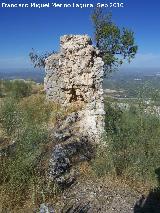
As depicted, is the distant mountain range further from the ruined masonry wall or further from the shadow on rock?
the shadow on rock

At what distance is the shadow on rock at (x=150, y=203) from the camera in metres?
9.80

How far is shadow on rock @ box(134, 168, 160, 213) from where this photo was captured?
9798mm

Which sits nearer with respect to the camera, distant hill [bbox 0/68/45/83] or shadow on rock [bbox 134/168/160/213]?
shadow on rock [bbox 134/168/160/213]

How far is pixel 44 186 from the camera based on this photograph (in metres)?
10.0

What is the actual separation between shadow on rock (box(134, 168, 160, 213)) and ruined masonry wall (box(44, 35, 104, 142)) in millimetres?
4257

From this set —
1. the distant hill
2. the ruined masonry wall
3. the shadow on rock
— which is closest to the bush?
the ruined masonry wall

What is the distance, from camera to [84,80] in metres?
15.8

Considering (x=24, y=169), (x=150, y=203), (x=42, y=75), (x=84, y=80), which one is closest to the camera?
(x=24, y=169)

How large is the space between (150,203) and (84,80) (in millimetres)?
6876

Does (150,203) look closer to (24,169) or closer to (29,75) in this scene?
(24,169)

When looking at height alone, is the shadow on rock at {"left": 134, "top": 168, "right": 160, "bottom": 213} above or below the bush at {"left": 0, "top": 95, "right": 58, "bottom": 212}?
below

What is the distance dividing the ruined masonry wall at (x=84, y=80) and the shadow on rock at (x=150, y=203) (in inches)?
168

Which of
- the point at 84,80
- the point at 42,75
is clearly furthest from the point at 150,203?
the point at 42,75

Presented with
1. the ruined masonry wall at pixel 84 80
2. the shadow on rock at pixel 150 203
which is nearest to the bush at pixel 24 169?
the ruined masonry wall at pixel 84 80
